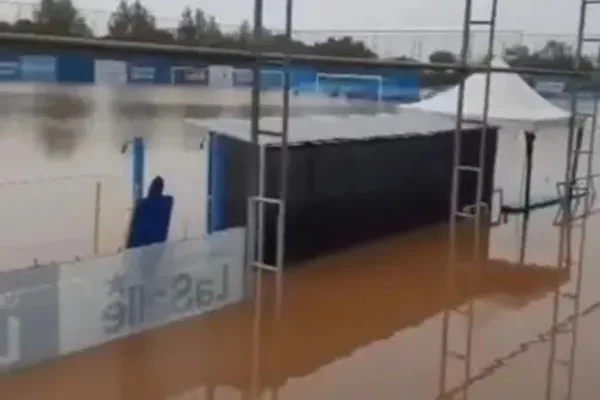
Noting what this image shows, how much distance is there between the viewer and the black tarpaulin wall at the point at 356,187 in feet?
19.6

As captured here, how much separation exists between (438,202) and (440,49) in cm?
145

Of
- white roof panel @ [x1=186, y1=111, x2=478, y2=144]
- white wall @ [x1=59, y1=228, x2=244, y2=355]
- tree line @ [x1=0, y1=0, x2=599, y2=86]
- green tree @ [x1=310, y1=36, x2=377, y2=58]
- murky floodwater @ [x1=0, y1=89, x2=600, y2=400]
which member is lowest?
murky floodwater @ [x1=0, y1=89, x2=600, y2=400]

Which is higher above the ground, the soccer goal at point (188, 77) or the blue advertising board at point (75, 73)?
the blue advertising board at point (75, 73)

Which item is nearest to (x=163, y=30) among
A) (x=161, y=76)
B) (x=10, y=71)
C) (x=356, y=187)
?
(x=356, y=187)

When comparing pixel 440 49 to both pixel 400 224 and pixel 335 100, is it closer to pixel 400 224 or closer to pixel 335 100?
pixel 400 224

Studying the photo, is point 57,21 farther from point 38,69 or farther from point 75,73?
point 75,73

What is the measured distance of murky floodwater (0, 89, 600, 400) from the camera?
12.7 ft

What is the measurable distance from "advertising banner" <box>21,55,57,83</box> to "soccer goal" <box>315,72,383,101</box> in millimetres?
5572

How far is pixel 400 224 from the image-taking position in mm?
7281

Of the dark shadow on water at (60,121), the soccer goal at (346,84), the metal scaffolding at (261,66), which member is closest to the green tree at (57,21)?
the metal scaffolding at (261,66)

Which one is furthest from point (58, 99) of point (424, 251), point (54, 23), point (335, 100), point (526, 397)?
point (526, 397)

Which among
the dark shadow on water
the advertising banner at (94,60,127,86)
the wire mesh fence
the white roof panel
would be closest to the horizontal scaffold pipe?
the white roof panel

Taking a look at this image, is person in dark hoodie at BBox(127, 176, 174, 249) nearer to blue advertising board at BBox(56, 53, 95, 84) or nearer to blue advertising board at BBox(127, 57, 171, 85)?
blue advertising board at BBox(127, 57, 171, 85)

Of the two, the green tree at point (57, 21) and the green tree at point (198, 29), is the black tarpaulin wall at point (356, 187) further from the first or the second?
the green tree at point (57, 21)
